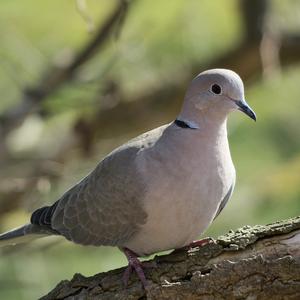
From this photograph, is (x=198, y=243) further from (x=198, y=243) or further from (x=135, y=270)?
(x=135, y=270)

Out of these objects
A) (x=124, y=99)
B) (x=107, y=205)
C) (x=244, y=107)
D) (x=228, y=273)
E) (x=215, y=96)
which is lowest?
(x=228, y=273)

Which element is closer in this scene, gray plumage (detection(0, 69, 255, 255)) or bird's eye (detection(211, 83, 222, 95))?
gray plumage (detection(0, 69, 255, 255))

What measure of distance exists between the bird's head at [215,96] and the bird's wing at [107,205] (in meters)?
0.20

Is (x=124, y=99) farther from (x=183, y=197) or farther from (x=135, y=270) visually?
(x=135, y=270)

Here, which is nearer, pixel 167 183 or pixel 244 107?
pixel 167 183

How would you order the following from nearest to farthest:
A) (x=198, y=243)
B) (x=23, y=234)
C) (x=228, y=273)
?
(x=228, y=273)
(x=198, y=243)
(x=23, y=234)

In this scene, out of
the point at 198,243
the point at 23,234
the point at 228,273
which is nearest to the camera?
the point at 228,273

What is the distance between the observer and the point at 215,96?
4.26 m

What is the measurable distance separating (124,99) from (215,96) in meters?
2.28

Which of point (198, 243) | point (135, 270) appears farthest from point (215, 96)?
point (135, 270)

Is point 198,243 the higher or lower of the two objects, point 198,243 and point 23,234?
the lower

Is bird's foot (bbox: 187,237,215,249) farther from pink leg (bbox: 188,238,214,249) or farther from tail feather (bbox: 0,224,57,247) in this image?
tail feather (bbox: 0,224,57,247)

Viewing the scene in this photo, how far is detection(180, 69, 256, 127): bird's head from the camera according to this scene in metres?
4.23

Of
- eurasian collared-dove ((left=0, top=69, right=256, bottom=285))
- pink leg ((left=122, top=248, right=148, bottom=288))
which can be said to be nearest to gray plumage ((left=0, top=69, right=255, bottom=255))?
eurasian collared-dove ((left=0, top=69, right=256, bottom=285))
